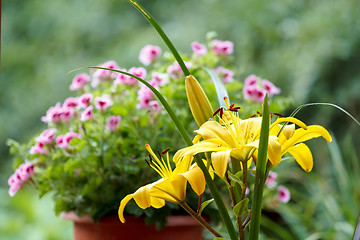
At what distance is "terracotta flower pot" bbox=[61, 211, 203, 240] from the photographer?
0.66 metres

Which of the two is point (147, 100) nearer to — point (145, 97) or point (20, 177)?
point (145, 97)

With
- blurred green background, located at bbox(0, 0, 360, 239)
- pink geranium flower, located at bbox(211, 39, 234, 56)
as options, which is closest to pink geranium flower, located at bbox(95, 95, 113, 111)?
pink geranium flower, located at bbox(211, 39, 234, 56)

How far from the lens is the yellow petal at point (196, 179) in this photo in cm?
39

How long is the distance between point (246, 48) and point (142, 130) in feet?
4.09

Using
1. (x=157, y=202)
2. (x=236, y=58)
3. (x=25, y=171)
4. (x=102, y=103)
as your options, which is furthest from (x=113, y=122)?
(x=236, y=58)

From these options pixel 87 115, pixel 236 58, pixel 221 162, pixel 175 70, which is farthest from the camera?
pixel 236 58

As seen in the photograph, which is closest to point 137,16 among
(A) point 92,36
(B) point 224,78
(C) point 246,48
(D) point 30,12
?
(A) point 92,36

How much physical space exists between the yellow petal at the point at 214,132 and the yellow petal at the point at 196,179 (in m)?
0.03

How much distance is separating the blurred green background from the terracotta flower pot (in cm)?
59

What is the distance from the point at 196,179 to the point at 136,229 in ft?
0.96

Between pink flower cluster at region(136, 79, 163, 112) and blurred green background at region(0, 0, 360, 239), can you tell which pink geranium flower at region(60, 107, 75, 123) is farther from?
blurred green background at region(0, 0, 360, 239)

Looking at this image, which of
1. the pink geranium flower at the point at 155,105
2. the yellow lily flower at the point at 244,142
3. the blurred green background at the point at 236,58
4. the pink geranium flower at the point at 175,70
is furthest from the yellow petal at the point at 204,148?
the blurred green background at the point at 236,58

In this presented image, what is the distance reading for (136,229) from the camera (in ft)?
2.15

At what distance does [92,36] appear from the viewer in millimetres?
2389
